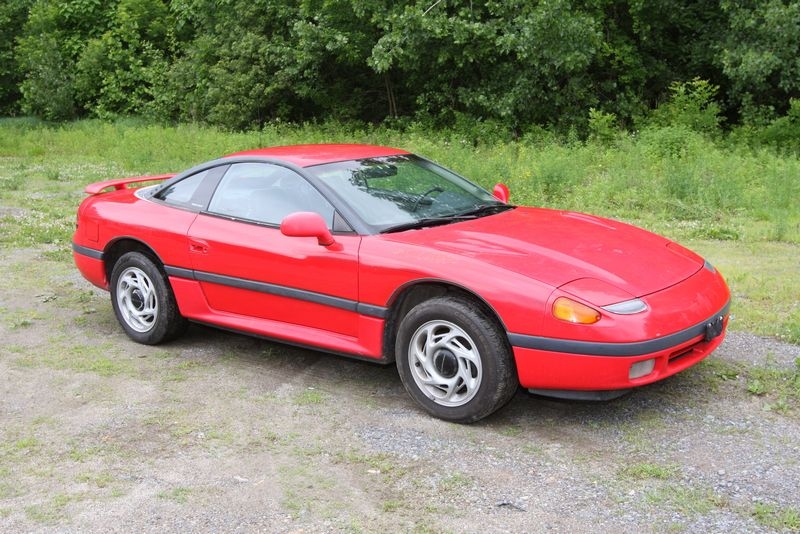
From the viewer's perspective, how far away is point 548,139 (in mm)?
18188

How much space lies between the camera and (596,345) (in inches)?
172

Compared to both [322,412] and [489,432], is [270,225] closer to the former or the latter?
[322,412]

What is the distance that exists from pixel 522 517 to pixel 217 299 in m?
2.88

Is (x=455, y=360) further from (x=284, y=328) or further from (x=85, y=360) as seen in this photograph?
(x=85, y=360)

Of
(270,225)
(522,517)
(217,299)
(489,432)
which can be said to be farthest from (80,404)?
(522,517)

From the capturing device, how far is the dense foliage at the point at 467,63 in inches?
724

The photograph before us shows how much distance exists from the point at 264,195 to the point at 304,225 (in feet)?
2.84

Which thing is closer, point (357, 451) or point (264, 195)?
point (357, 451)

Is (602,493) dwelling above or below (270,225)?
below

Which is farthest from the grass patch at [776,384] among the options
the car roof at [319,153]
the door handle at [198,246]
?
the door handle at [198,246]

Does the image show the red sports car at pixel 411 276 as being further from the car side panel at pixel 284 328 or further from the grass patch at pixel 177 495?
the grass patch at pixel 177 495

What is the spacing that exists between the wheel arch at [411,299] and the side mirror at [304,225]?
1.90 ft

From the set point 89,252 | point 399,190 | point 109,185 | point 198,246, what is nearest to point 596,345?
point 399,190

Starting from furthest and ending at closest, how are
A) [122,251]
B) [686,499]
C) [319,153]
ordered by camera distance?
[122,251] < [319,153] < [686,499]
